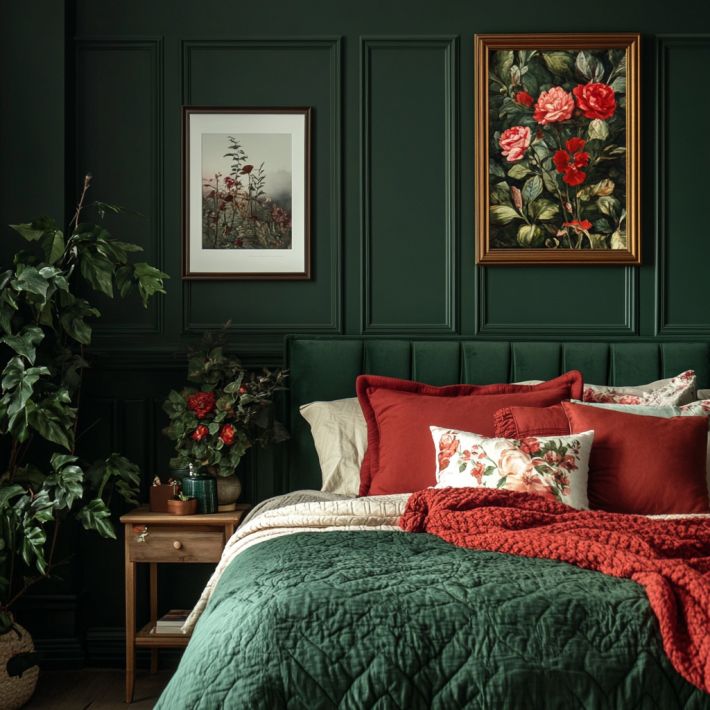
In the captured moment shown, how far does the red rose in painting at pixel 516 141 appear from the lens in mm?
3631

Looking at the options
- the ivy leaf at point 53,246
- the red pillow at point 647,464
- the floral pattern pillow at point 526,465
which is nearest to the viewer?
the floral pattern pillow at point 526,465

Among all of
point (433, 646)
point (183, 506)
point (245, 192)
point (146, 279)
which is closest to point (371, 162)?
point (245, 192)

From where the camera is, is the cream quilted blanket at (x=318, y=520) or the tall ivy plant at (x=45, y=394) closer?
the cream quilted blanket at (x=318, y=520)

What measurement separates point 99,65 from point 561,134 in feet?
6.41

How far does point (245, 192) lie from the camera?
3.67 meters

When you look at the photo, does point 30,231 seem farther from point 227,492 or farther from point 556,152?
point 556,152

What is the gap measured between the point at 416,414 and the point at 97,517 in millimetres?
1183

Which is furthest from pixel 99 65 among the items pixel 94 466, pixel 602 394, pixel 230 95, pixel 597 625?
pixel 597 625

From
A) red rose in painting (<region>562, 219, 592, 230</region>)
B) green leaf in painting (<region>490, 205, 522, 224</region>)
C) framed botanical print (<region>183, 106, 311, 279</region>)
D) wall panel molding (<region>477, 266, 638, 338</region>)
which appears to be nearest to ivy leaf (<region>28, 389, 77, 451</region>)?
framed botanical print (<region>183, 106, 311, 279</region>)

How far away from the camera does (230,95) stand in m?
3.69

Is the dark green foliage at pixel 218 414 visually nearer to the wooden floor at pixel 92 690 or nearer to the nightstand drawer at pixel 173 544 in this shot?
the nightstand drawer at pixel 173 544

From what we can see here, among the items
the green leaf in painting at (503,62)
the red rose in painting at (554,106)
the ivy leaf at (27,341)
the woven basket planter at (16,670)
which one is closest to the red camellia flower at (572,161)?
the red rose in painting at (554,106)

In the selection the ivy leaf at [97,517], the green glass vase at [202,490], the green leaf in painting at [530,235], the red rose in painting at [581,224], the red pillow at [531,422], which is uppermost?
the red rose in painting at [581,224]

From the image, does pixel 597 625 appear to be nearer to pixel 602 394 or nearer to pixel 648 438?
pixel 648 438
